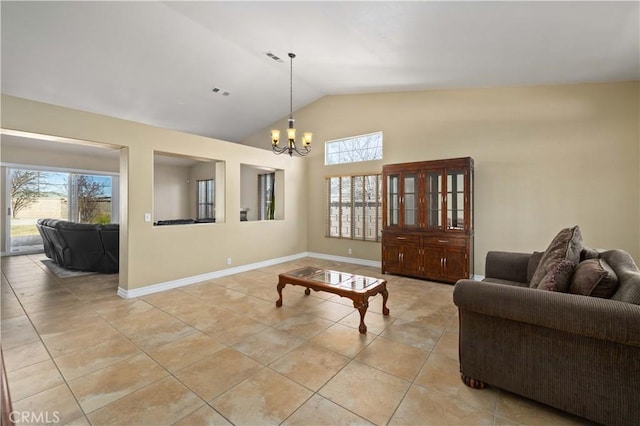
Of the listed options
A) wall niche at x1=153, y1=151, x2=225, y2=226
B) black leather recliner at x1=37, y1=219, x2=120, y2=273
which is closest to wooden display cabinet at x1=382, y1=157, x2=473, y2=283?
black leather recliner at x1=37, y1=219, x2=120, y2=273

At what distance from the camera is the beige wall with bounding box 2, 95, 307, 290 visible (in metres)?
3.34

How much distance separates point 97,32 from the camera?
12.0 ft

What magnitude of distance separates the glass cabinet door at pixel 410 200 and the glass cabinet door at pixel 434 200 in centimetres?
22

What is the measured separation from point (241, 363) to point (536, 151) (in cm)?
506

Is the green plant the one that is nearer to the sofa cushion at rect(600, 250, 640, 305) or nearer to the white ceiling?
the white ceiling

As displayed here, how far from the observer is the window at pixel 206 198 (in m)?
9.93

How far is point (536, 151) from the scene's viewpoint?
14.1 feet

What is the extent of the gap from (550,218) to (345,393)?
4.24m

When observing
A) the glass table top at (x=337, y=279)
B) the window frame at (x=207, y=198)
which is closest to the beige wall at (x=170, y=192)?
the window frame at (x=207, y=198)

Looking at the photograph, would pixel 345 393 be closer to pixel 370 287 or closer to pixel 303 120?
pixel 370 287

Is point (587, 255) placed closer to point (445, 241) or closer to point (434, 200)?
point (445, 241)

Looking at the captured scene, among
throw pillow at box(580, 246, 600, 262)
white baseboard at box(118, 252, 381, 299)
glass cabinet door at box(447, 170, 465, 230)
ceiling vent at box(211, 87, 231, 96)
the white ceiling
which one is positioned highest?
ceiling vent at box(211, 87, 231, 96)

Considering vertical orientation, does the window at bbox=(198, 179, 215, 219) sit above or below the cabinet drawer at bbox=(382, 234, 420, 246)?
above

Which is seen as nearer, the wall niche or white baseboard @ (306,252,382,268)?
white baseboard @ (306,252,382,268)
